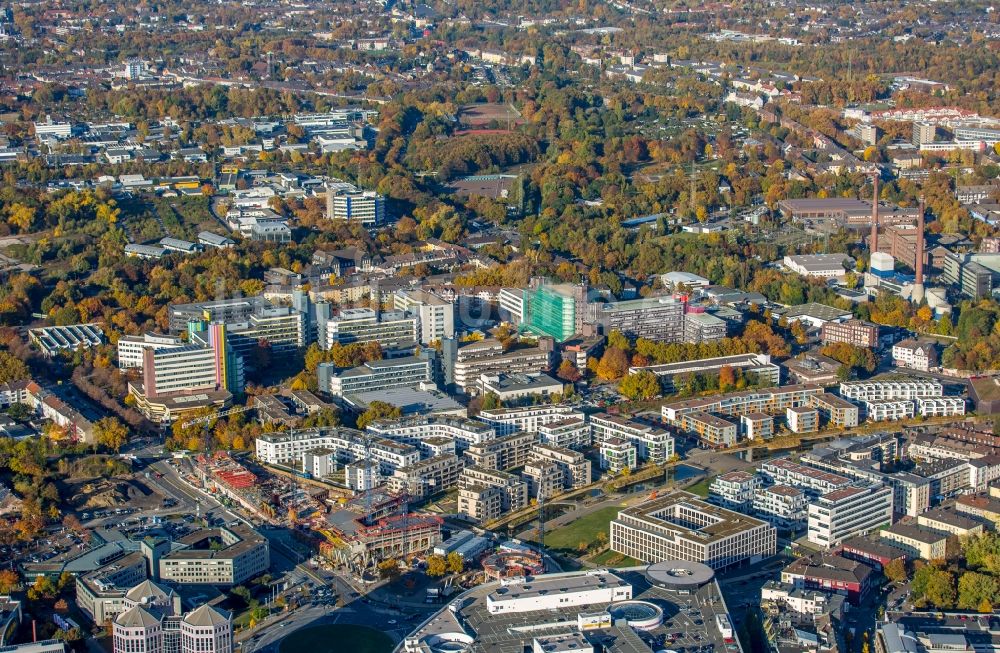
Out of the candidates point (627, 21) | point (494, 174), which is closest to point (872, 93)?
point (494, 174)

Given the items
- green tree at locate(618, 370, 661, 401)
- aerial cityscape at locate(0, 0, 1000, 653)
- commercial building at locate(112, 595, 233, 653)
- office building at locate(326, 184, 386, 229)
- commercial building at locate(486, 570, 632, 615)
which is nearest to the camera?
commercial building at locate(112, 595, 233, 653)

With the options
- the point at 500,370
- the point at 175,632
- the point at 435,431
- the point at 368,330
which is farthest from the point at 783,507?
the point at 368,330

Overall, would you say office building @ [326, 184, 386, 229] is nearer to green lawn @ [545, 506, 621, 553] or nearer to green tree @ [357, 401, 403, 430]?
green tree @ [357, 401, 403, 430]

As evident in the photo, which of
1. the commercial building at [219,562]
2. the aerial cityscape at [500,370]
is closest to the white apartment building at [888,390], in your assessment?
the aerial cityscape at [500,370]

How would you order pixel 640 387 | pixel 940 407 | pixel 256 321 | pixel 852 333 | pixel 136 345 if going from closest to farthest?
pixel 940 407, pixel 640 387, pixel 136 345, pixel 256 321, pixel 852 333

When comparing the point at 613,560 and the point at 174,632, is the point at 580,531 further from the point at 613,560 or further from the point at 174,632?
the point at 174,632

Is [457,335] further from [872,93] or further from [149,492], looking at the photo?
[872,93]

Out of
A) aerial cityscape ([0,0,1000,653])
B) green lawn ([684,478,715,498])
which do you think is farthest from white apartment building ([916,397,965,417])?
green lawn ([684,478,715,498])

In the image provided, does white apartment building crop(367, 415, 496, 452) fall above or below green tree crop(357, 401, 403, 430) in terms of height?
above
